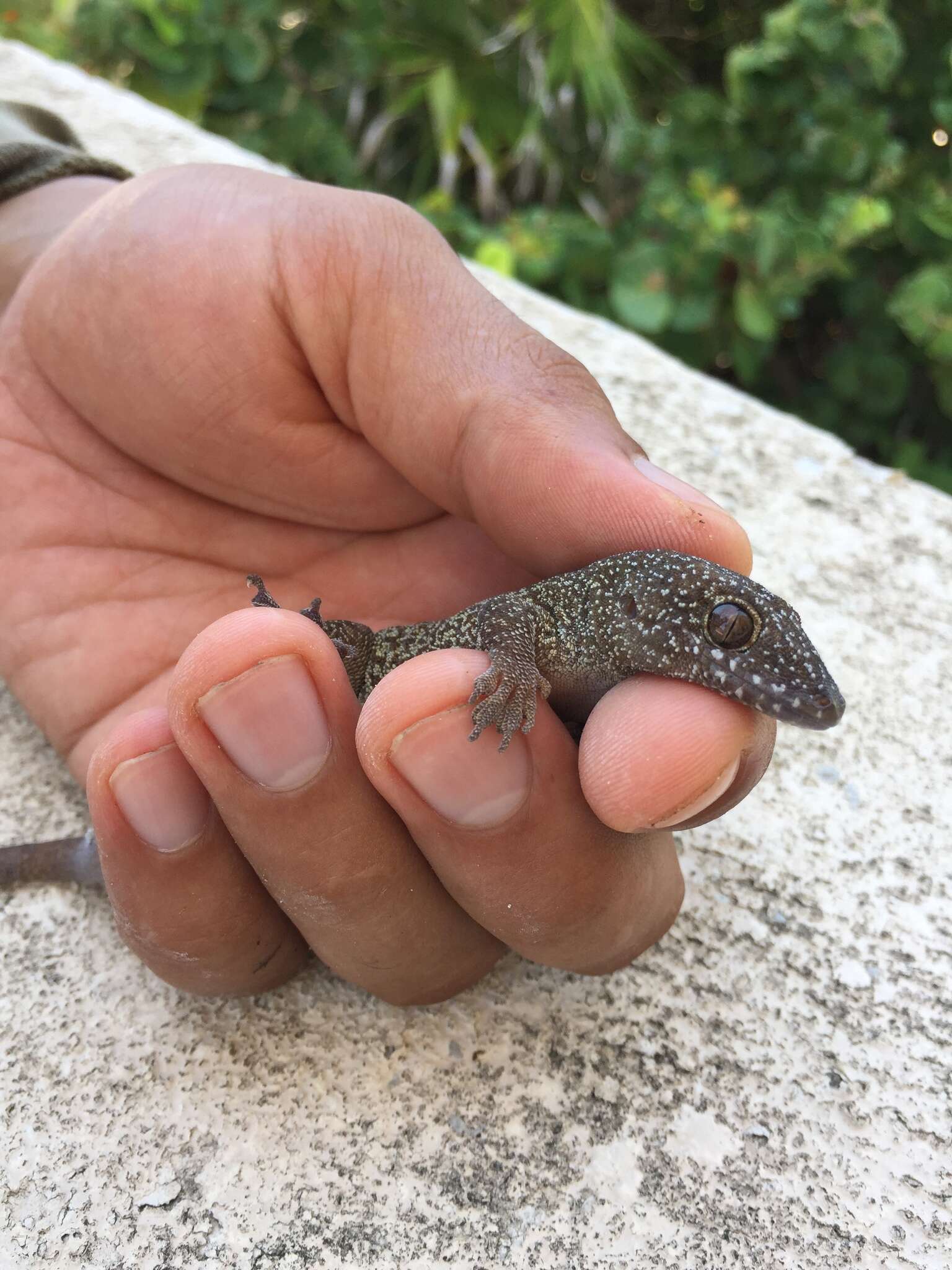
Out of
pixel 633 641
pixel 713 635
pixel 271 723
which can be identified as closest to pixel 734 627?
pixel 713 635

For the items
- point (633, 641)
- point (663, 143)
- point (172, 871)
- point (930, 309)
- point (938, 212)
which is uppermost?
point (938, 212)

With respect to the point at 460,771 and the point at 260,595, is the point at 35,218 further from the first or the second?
the point at 460,771

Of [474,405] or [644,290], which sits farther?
[644,290]

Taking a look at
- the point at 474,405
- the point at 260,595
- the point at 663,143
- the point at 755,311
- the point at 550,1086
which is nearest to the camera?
the point at 550,1086

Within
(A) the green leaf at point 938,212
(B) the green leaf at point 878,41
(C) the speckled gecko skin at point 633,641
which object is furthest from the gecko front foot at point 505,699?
(B) the green leaf at point 878,41

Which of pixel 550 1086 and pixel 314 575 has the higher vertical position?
pixel 314 575

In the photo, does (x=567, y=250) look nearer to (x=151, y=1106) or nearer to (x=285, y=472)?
(x=285, y=472)
